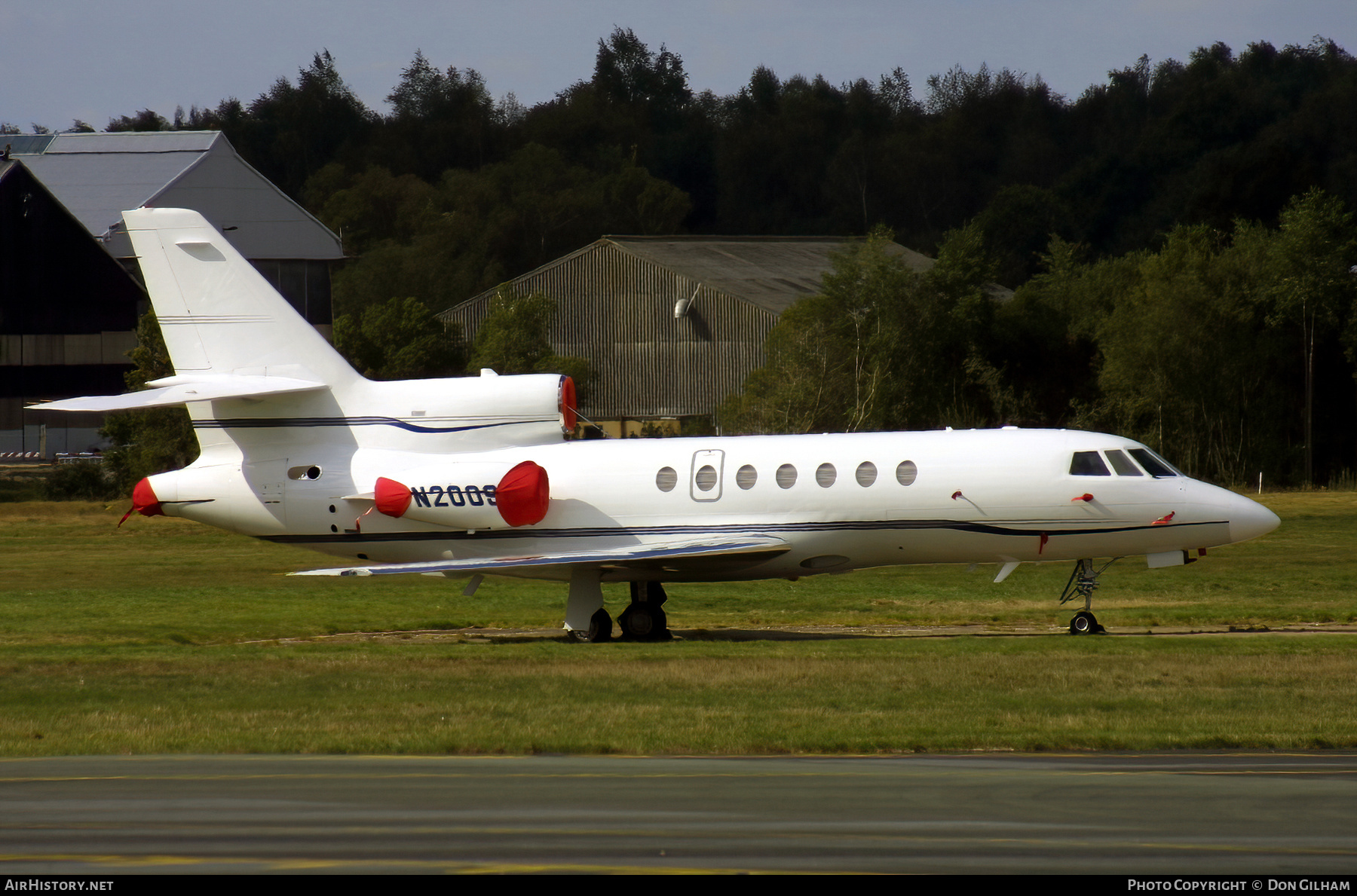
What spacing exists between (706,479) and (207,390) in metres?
7.67

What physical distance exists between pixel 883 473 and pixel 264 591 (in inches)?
588

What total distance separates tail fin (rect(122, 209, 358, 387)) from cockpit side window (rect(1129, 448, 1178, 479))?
12282mm

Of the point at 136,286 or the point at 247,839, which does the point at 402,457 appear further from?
the point at 136,286

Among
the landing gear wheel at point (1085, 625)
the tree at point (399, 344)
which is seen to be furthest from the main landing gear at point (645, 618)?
the tree at point (399, 344)

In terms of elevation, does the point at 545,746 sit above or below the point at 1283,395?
below

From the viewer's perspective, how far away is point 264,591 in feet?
105

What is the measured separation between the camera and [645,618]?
23.9 metres

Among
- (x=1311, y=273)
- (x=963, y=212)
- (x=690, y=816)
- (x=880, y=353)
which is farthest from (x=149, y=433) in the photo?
(x=963, y=212)

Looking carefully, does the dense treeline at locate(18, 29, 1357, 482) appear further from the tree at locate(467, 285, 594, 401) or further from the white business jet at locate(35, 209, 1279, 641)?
the white business jet at locate(35, 209, 1279, 641)

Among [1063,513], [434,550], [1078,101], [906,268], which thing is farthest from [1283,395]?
[1078,101]

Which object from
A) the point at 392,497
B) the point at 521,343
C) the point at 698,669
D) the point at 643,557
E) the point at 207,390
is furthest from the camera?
the point at 521,343

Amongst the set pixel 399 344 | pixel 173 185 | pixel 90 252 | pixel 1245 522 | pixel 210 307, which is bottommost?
pixel 1245 522

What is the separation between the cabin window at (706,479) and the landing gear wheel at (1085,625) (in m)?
5.63

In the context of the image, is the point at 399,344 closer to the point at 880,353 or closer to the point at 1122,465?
the point at 880,353
